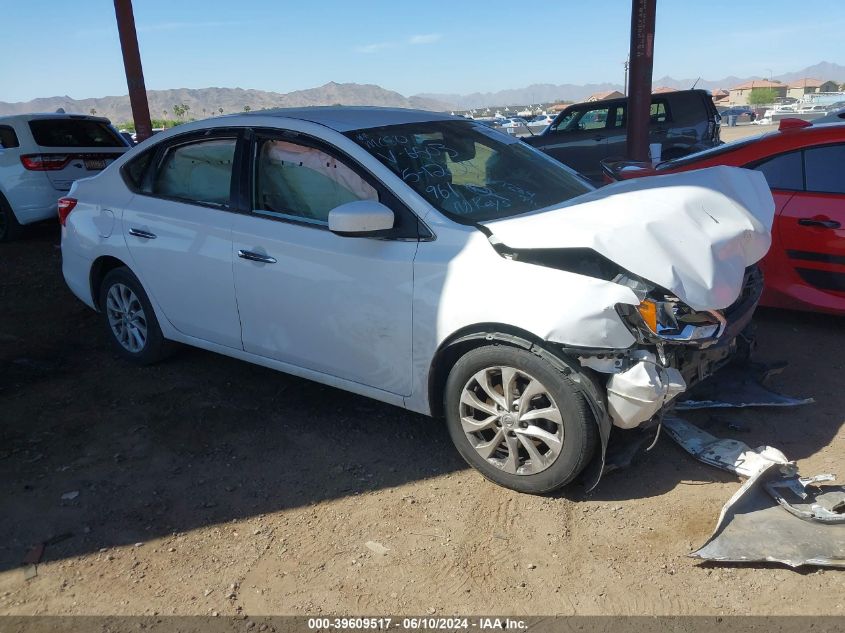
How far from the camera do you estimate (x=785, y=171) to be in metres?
5.07

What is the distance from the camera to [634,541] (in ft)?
9.95

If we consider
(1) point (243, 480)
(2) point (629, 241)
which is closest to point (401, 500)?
(1) point (243, 480)

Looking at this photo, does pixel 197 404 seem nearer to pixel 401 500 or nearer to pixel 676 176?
pixel 401 500

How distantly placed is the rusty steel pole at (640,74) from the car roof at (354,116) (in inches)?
233

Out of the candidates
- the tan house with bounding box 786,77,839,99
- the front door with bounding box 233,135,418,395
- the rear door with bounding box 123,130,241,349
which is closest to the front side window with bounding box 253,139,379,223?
the front door with bounding box 233,135,418,395

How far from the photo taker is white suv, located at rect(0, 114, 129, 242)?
924 centimetres

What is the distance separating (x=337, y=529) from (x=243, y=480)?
2.20 ft

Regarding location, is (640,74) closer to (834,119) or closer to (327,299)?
(834,119)

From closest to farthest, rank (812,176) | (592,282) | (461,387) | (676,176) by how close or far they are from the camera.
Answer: (592,282) → (461,387) → (676,176) → (812,176)

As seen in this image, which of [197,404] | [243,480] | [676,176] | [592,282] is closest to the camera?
[592,282]

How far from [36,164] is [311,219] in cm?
698

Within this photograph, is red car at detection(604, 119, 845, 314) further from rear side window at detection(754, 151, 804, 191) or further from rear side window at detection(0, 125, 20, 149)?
rear side window at detection(0, 125, 20, 149)

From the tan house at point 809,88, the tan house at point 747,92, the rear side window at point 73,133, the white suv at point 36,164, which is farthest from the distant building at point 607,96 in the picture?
the tan house at point 809,88

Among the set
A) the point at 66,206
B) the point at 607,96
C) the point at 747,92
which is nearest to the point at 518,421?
the point at 66,206
